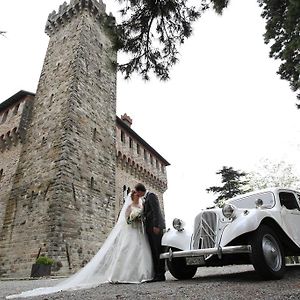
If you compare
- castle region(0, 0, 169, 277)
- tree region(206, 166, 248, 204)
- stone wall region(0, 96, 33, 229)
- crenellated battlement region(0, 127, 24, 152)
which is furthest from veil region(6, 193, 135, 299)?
tree region(206, 166, 248, 204)

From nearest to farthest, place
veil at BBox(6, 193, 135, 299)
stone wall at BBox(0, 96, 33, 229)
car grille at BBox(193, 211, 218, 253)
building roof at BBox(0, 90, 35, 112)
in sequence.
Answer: car grille at BBox(193, 211, 218, 253), veil at BBox(6, 193, 135, 299), stone wall at BBox(0, 96, 33, 229), building roof at BBox(0, 90, 35, 112)

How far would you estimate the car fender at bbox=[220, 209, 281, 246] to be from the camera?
403cm

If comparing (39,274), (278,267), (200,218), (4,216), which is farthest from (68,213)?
(278,267)

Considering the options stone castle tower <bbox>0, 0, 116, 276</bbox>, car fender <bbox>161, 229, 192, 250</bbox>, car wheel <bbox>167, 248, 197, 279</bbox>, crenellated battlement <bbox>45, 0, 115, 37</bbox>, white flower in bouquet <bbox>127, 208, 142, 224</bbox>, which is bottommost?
car wheel <bbox>167, 248, 197, 279</bbox>

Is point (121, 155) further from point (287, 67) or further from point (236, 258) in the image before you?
point (236, 258)

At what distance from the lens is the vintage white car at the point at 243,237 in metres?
4.00

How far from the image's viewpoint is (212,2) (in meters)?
5.18

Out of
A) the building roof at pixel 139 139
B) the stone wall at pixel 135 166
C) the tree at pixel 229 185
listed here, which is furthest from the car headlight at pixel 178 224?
the tree at pixel 229 185

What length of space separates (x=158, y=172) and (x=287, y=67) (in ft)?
58.6

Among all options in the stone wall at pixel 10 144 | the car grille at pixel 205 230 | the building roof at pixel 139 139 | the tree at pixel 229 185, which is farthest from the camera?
the tree at pixel 229 185

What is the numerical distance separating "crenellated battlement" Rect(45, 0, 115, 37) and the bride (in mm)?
17836

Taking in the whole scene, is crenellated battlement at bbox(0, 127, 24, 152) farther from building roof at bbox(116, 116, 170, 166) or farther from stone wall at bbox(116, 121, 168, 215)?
building roof at bbox(116, 116, 170, 166)

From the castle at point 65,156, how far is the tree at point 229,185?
462 inches

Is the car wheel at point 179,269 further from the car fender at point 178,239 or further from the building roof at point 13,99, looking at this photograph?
the building roof at point 13,99
